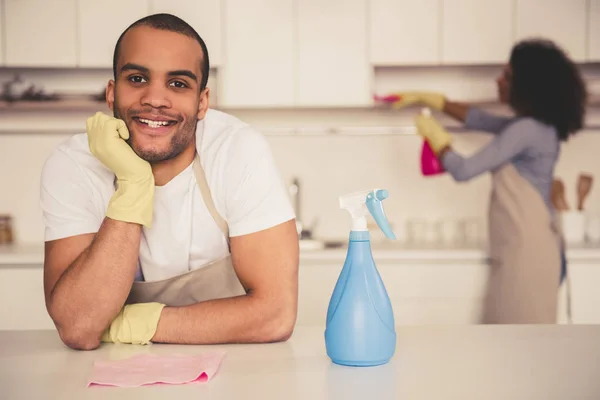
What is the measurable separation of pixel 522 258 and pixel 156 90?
166 centimetres

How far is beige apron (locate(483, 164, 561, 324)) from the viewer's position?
257cm

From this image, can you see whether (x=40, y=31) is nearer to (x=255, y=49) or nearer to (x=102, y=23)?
(x=102, y=23)

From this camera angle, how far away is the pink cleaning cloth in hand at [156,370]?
97 cm

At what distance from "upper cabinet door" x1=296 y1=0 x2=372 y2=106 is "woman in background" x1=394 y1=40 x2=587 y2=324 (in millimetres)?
581

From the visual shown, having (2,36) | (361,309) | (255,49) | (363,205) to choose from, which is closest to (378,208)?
(363,205)

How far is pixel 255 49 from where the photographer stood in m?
2.95

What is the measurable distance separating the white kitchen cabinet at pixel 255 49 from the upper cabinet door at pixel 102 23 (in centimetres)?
39

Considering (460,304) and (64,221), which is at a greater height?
(64,221)

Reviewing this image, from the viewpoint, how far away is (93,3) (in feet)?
9.67

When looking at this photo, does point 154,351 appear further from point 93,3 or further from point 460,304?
point 93,3

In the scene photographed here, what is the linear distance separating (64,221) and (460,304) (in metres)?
1.80

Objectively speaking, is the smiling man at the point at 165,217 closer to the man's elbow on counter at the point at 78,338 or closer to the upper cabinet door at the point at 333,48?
the man's elbow on counter at the point at 78,338

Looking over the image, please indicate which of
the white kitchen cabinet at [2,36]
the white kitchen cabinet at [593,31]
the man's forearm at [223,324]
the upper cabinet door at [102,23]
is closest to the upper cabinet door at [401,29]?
the white kitchen cabinet at [593,31]

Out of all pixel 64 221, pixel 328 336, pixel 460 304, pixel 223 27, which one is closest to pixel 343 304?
pixel 328 336
